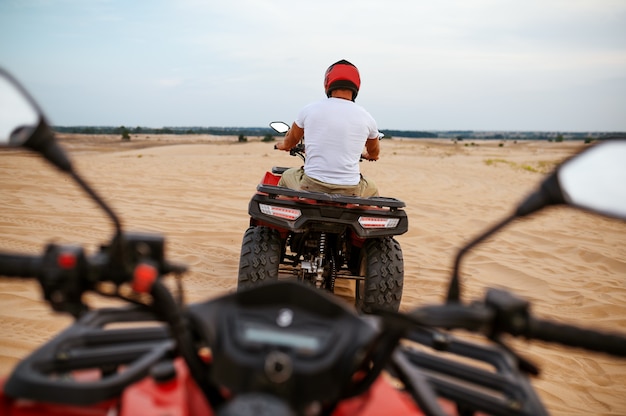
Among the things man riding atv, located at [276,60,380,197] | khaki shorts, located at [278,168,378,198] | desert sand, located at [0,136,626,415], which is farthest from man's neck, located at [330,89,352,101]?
desert sand, located at [0,136,626,415]

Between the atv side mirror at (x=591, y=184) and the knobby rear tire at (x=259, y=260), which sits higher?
the atv side mirror at (x=591, y=184)

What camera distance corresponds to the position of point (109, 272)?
1.06 meters

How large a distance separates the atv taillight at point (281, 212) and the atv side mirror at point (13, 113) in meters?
2.28

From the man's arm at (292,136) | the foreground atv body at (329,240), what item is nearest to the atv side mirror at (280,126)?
the man's arm at (292,136)

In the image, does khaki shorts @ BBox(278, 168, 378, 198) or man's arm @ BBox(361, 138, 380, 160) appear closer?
khaki shorts @ BBox(278, 168, 378, 198)

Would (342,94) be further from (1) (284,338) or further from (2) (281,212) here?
(1) (284,338)

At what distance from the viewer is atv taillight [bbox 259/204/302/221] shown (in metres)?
3.34

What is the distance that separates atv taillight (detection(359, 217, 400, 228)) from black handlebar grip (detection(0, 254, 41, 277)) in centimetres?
247

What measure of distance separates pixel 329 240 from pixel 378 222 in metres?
0.65

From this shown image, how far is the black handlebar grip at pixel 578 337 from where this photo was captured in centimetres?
103

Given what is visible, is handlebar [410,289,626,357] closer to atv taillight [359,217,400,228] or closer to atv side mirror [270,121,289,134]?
atv taillight [359,217,400,228]

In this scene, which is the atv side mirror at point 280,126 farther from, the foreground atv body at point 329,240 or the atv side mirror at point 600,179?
the atv side mirror at point 600,179

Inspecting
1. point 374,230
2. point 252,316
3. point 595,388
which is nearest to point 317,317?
point 252,316

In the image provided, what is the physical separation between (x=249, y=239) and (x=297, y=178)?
0.80 m
